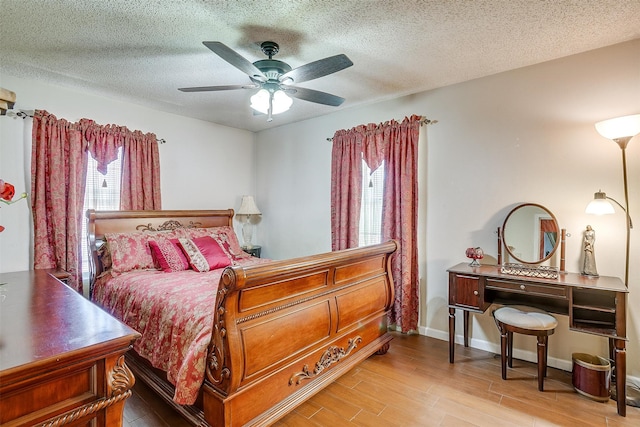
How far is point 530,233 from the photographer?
280cm

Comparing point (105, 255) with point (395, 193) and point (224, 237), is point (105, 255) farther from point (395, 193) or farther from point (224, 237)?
point (395, 193)

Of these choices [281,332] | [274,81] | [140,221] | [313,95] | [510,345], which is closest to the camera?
[281,332]

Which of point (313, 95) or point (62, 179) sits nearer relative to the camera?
point (313, 95)

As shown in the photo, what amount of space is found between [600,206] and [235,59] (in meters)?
2.89

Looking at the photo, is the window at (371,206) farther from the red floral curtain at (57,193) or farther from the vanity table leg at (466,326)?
the red floral curtain at (57,193)

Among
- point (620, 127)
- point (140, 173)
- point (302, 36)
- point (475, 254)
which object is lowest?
point (475, 254)

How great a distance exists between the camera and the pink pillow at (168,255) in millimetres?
3168

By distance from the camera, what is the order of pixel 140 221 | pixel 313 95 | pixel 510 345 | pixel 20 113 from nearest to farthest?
pixel 313 95, pixel 510 345, pixel 20 113, pixel 140 221

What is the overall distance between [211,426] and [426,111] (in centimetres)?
335

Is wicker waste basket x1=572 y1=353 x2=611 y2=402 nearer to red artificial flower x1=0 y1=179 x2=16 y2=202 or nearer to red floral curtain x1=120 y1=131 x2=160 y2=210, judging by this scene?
red artificial flower x1=0 y1=179 x2=16 y2=202

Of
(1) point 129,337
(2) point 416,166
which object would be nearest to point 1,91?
(1) point 129,337

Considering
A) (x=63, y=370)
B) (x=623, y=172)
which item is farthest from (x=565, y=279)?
(x=63, y=370)

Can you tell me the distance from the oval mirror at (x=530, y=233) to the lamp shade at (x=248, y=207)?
10.9ft

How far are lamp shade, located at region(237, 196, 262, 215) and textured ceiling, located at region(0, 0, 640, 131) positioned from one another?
1965mm
